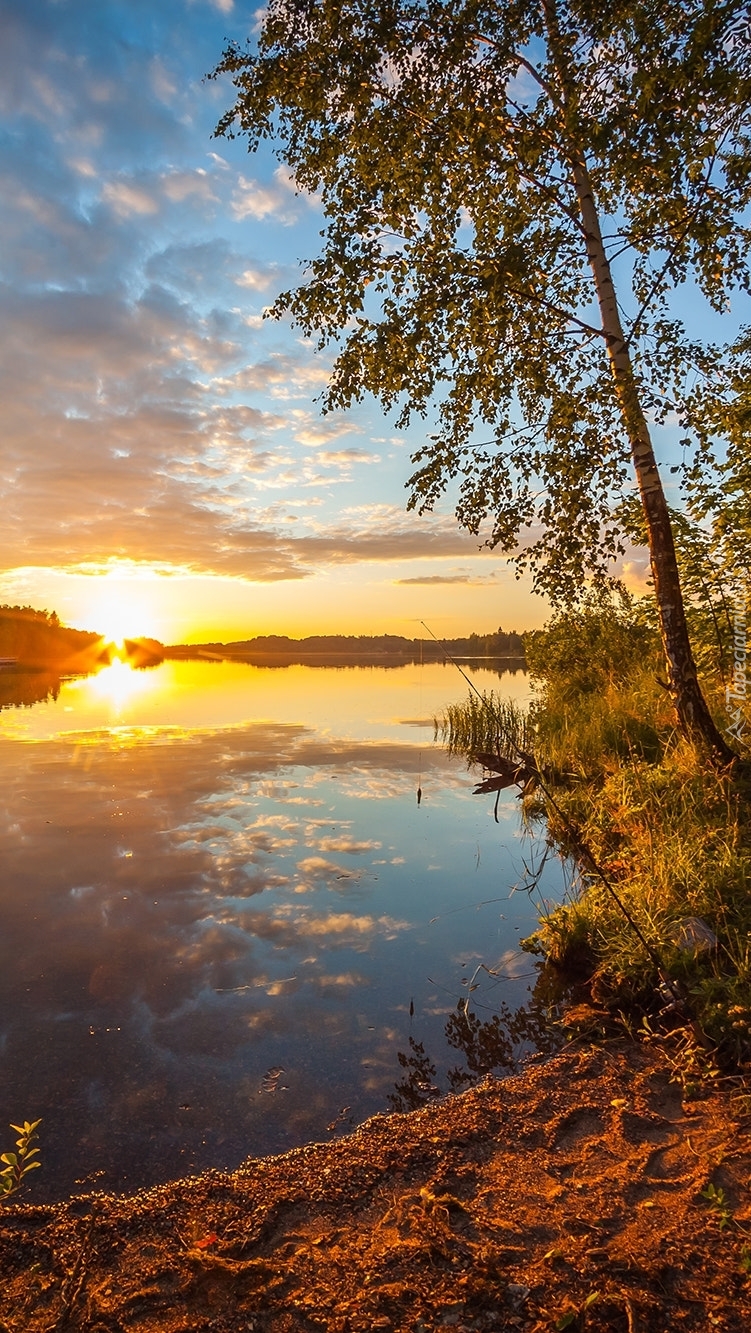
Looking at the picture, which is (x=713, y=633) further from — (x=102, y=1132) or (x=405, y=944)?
(x=102, y=1132)

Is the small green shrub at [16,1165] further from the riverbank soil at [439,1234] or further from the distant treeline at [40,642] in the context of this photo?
the distant treeline at [40,642]

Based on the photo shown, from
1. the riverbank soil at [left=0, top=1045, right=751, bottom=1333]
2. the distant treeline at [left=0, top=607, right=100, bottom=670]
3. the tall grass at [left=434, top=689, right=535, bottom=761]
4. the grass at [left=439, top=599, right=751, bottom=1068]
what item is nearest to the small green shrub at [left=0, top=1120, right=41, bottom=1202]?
the riverbank soil at [left=0, top=1045, right=751, bottom=1333]

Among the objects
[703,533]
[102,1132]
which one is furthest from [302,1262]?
[703,533]

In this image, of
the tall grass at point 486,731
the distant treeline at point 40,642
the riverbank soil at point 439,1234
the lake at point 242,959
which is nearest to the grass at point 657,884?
the lake at point 242,959

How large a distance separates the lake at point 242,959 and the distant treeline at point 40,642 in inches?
2533

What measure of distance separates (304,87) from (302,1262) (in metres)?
11.2

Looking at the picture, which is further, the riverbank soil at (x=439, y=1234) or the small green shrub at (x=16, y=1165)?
the small green shrub at (x=16, y=1165)

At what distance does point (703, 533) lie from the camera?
9930mm

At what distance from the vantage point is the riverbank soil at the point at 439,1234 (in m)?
2.28

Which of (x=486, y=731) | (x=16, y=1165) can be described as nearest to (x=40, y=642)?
(x=486, y=731)

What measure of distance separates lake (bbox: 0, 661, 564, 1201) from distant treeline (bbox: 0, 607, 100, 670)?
64329 mm

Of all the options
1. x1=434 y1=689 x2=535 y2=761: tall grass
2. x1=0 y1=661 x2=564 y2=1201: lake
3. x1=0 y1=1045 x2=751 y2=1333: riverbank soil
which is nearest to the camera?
x1=0 y1=1045 x2=751 y2=1333: riverbank soil

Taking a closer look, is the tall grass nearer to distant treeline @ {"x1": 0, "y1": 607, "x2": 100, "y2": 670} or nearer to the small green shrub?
the small green shrub

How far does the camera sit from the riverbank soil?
228 centimetres
